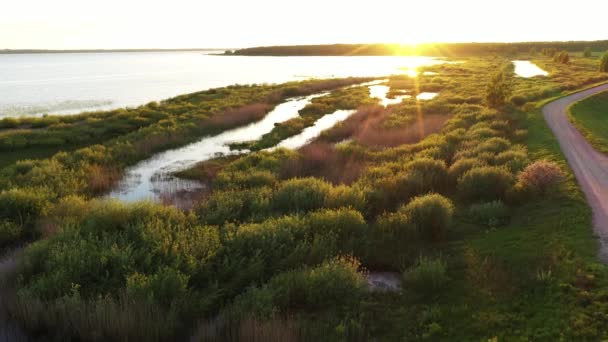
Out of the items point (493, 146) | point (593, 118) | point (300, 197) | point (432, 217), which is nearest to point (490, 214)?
point (432, 217)

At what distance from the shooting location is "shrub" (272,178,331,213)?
46.7ft

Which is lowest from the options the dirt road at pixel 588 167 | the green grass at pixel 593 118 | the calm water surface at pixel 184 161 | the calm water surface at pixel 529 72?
the calm water surface at pixel 184 161

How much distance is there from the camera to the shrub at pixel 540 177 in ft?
47.6

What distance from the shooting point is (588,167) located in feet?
56.4

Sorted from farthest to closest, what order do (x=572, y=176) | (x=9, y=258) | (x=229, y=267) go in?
(x=572, y=176)
(x=9, y=258)
(x=229, y=267)

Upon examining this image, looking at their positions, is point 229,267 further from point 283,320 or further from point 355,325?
point 355,325

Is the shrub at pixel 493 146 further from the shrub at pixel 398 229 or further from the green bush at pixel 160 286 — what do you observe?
the green bush at pixel 160 286

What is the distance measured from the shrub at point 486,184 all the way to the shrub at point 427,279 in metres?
6.20

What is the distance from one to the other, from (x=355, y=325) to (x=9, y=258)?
29.6 feet

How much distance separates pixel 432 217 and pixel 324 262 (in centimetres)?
→ 447

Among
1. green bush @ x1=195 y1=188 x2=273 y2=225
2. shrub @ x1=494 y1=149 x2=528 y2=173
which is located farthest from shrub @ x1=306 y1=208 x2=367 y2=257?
shrub @ x1=494 y1=149 x2=528 y2=173

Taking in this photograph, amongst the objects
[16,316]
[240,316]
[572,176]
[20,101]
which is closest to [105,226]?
[16,316]

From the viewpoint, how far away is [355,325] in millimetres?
8047

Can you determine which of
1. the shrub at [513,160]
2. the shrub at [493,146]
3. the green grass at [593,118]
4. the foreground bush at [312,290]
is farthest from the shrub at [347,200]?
the green grass at [593,118]
